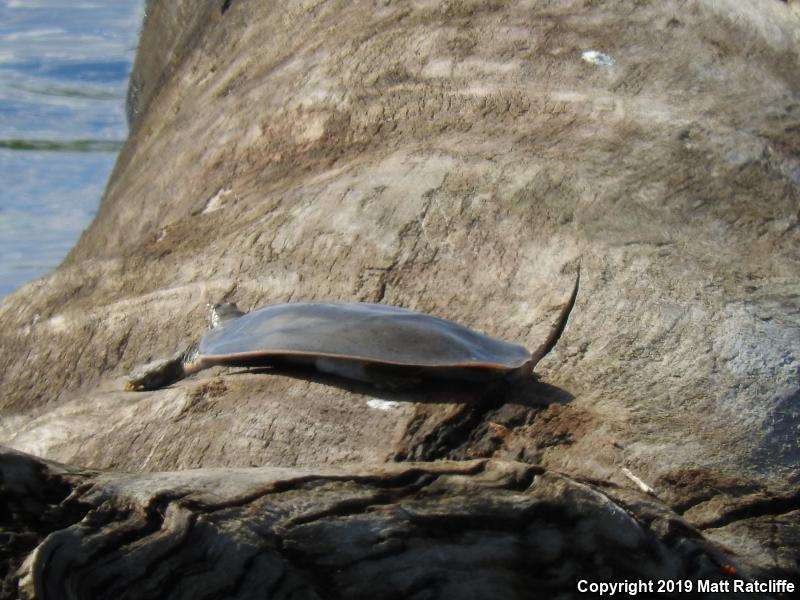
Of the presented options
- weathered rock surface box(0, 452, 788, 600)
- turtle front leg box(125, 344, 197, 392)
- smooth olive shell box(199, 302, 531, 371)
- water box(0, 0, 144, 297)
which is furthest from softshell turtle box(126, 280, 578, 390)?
water box(0, 0, 144, 297)

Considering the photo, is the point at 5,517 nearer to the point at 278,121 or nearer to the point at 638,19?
the point at 278,121

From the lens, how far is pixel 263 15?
528cm

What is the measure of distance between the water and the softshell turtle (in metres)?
4.67

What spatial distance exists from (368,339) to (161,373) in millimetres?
637

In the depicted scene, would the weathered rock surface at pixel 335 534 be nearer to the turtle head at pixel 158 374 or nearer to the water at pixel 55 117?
the turtle head at pixel 158 374

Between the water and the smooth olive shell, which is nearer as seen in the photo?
the smooth olive shell

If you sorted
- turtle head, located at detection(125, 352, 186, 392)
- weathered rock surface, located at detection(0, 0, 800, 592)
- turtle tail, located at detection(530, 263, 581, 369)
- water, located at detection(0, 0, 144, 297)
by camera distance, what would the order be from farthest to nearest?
water, located at detection(0, 0, 144, 297) → turtle head, located at detection(125, 352, 186, 392) → turtle tail, located at detection(530, 263, 581, 369) → weathered rock surface, located at detection(0, 0, 800, 592)

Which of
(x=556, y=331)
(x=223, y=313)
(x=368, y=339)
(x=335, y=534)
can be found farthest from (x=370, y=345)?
(x=335, y=534)

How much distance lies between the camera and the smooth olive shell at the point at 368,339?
249cm

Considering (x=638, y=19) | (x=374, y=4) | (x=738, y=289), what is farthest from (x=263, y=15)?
(x=738, y=289)

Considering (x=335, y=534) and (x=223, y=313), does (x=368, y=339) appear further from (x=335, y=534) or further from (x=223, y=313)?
(x=335, y=534)

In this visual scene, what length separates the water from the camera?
25.0 feet

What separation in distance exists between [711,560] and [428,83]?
2514mm

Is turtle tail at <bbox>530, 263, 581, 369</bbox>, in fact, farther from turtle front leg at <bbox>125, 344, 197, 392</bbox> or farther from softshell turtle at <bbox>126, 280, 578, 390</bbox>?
turtle front leg at <bbox>125, 344, 197, 392</bbox>
